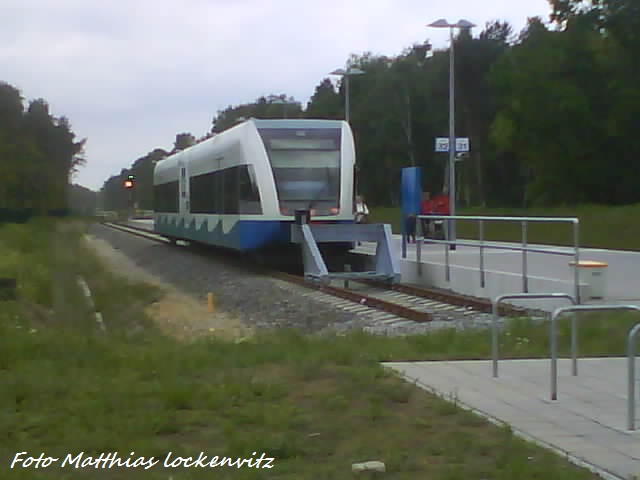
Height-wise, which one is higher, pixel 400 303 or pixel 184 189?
pixel 184 189

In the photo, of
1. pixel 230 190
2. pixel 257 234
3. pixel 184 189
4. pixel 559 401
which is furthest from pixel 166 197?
pixel 559 401

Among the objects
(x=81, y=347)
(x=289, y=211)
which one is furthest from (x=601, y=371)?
(x=289, y=211)

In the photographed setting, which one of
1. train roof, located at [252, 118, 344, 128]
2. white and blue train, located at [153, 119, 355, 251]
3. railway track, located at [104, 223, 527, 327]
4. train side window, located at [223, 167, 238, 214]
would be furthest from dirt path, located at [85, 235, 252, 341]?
train roof, located at [252, 118, 344, 128]

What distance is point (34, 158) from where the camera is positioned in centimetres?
1362

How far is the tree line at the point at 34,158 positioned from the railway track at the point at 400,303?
65.7 inches

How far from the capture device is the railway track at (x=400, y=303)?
15163mm

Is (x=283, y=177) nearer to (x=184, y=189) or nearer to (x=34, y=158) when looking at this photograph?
(x=34, y=158)

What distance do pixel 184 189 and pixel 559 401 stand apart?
26.5 m

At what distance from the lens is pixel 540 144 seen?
5697 cm

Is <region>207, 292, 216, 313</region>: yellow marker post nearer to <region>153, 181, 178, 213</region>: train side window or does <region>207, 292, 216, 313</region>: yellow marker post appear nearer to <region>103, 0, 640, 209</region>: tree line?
<region>103, 0, 640, 209</region>: tree line

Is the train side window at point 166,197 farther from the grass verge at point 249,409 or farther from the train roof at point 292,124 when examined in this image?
the grass verge at point 249,409

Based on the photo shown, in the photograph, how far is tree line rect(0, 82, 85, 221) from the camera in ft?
42.7

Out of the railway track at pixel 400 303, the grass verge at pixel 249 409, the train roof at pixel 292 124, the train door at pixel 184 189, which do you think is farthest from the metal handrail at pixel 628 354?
the train door at pixel 184 189

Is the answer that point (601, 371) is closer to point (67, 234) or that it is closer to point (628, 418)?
point (628, 418)
